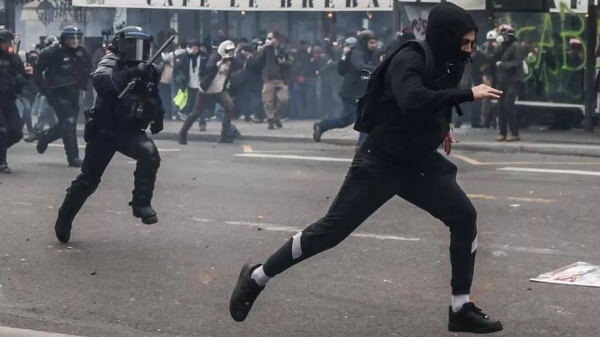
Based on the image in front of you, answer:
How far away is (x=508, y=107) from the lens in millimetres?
19281

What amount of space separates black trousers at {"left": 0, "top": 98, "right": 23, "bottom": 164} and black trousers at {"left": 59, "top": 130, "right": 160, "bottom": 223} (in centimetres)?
569

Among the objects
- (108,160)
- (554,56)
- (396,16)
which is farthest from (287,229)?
(554,56)

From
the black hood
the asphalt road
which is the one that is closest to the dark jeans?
the asphalt road

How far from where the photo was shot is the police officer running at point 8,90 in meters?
14.7

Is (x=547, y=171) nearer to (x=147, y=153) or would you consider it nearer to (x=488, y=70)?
(x=488, y=70)

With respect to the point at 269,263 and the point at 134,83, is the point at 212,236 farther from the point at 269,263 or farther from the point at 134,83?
the point at 269,263

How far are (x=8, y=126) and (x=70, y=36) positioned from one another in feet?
4.40

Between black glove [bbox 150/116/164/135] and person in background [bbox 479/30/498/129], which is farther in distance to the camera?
person in background [bbox 479/30/498/129]

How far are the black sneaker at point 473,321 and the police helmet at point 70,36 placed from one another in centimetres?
974

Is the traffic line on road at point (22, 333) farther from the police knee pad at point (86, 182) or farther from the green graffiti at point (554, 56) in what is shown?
the green graffiti at point (554, 56)

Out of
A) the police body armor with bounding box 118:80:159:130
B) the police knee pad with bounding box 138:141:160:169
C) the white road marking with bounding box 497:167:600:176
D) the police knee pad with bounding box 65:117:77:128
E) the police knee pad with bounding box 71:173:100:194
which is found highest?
the police body armor with bounding box 118:80:159:130

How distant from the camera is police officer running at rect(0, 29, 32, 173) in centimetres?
1467

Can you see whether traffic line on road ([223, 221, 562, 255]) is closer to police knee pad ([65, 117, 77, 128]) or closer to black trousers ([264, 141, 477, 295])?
black trousers ([264, 141, 477, 295])

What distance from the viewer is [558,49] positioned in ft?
71.8
